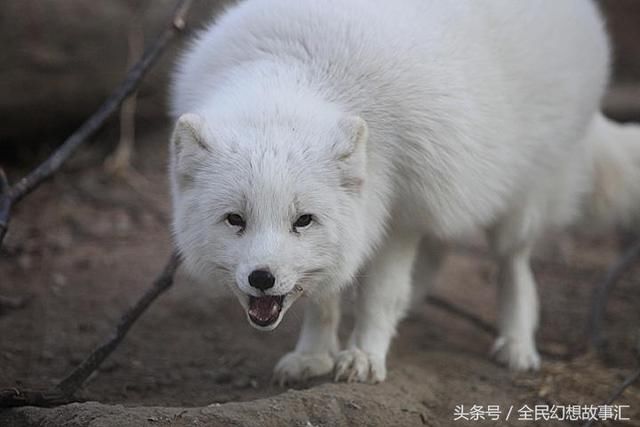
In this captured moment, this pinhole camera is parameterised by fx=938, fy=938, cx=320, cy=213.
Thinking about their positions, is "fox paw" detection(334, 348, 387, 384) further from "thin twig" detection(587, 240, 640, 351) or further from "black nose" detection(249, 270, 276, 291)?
"thin twig" detection(587, 240, 640, 351)

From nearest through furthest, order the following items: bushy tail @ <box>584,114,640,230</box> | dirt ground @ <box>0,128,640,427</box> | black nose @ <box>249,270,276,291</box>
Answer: black nose @ <box>249,270,276,291</box>
dirt ground @ <box>0,128,640,427</box>
bushy tail @ <box>584,114,640,230</box>

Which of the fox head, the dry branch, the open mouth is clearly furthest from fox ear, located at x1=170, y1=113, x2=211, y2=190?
the dry branch

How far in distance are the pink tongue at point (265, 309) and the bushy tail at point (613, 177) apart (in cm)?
251

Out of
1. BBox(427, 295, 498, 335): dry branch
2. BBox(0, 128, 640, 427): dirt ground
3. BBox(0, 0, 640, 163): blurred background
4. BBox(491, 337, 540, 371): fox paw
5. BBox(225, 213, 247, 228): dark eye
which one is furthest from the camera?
BBox(0, 0, 640, 163): blurred background

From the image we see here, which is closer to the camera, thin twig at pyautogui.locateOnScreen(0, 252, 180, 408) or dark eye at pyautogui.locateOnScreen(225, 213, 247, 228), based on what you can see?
dark eye at pyautogui.locateOnScreen(225, 213, 247, 228)

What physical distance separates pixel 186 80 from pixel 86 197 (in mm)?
2766

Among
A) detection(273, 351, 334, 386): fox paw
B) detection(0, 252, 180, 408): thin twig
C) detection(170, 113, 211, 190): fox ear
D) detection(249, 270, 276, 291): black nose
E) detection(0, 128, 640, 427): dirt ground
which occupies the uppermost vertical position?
detection(170, 113, 211, 190): fox ear

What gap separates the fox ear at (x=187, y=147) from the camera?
10.5 ft

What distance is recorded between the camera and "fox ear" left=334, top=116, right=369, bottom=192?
3229 mm

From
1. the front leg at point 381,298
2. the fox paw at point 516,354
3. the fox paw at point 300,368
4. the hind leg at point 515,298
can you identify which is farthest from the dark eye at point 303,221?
the fox paw at point 516,354

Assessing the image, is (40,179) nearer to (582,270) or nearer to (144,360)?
(144,360)

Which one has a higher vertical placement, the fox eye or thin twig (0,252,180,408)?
the fox eye

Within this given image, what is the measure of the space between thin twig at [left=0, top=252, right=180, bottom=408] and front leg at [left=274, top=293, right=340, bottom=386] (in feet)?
2.14

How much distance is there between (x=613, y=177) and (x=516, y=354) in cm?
115
